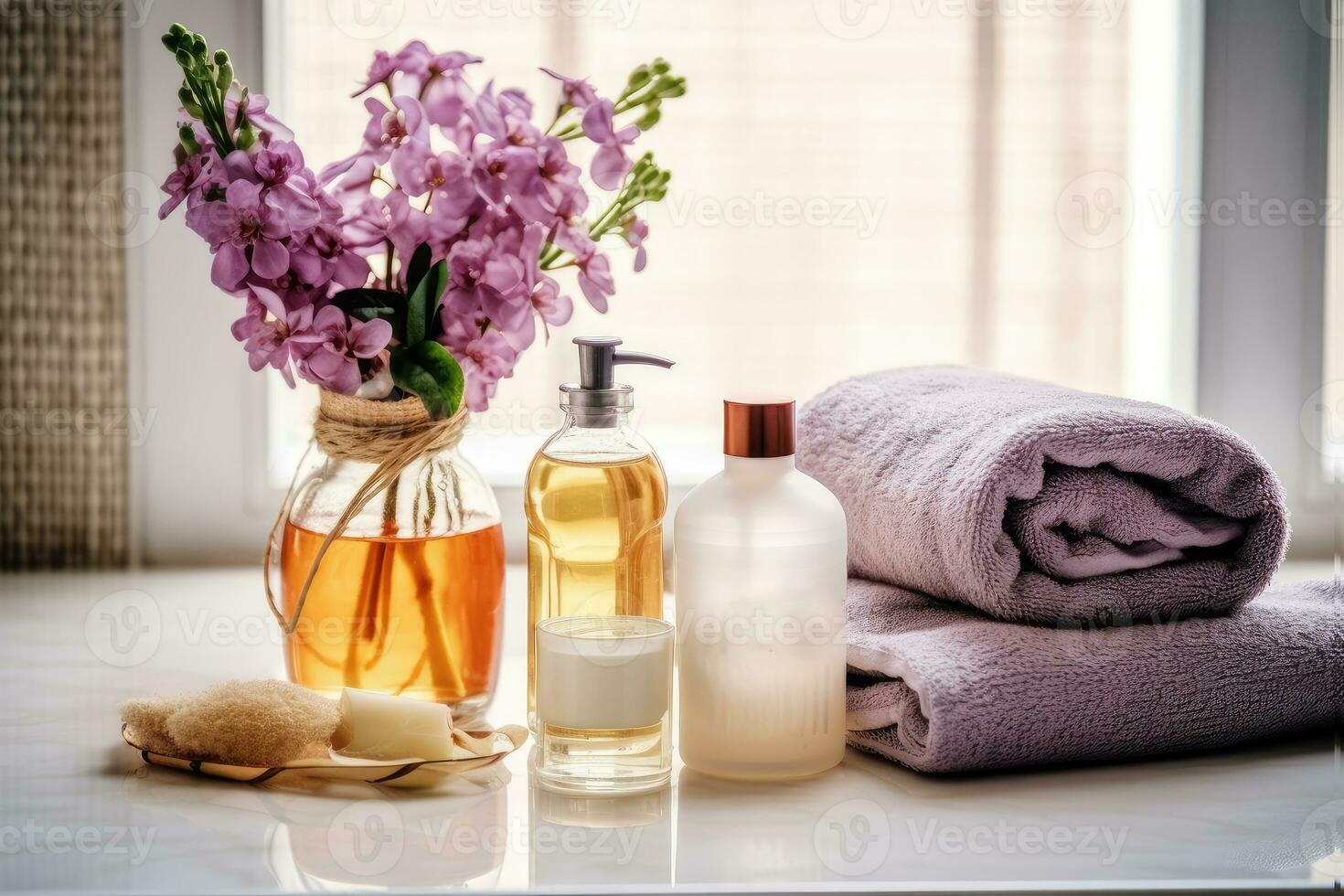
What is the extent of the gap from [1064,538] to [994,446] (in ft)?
0.21

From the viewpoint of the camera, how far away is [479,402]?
68 centimetres

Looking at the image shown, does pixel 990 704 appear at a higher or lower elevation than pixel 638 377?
lower

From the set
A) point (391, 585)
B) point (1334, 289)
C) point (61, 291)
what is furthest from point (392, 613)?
point (1334, 289)

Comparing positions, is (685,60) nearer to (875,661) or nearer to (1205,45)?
(1205,45)

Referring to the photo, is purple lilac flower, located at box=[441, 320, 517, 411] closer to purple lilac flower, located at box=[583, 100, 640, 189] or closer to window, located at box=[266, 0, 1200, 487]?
purple lilac flower, located at box=[583, 100, 640, 189]

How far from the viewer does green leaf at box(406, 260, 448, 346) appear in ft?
2.09

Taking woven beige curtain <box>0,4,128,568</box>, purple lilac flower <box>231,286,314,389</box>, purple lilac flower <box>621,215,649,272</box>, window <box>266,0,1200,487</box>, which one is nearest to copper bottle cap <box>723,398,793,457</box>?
purple lilac flower <box>621,215,649,272</box>

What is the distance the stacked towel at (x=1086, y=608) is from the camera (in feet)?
2.00

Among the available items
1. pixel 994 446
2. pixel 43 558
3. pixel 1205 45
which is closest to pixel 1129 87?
pixel 1205 45

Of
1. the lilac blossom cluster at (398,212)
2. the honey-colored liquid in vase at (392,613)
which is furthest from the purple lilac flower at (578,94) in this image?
the honey-colored liquid in vase at (392,613)

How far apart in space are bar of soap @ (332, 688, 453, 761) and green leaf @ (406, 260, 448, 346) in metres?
0.19

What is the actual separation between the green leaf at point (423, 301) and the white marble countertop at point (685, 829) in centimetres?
23

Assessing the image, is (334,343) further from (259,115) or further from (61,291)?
(61,291)

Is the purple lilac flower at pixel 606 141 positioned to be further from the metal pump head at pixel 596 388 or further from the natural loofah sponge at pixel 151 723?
the natural loofah sponge at pixel 151 723
